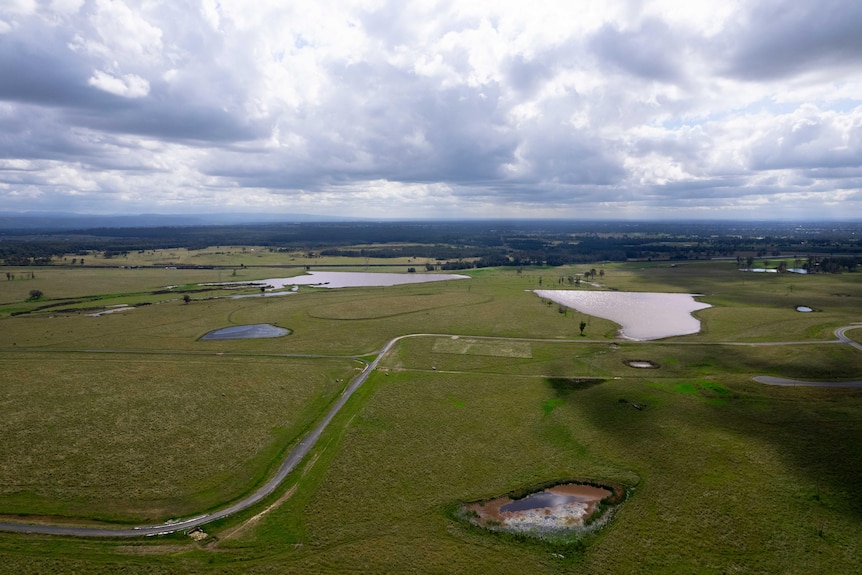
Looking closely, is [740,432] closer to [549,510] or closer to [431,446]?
[549,510]

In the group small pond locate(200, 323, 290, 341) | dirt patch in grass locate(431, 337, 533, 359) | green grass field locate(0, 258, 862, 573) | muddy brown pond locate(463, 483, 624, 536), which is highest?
small pond locate(200, 323, 290, 341)

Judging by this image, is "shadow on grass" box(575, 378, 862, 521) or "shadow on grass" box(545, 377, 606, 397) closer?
"shadow on grass" box(575, 378, 862, 521)

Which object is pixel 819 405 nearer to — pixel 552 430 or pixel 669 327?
pixel 552 430

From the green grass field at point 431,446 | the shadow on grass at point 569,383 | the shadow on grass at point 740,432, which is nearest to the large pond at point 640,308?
the green grass field at point 431,446

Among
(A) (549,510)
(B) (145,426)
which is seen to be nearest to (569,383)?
(A) (549,510)

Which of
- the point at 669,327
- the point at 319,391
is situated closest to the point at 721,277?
the point at 669,327

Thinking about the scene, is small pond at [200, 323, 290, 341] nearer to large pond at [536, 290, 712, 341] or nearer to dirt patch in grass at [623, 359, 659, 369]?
dirt patch in grass at [623, 359, 659, 369]

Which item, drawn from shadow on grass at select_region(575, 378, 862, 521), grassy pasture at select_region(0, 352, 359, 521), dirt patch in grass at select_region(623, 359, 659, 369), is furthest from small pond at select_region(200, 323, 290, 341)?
dirt patch in grass at select_region(623, 359, 659, 369)
